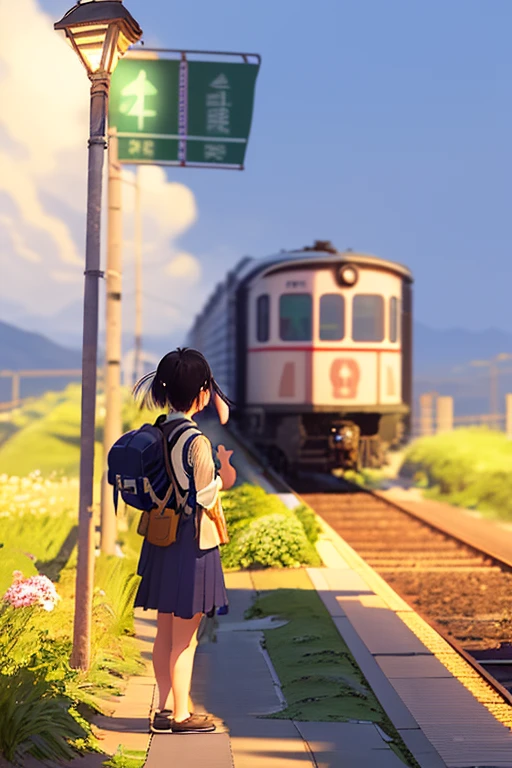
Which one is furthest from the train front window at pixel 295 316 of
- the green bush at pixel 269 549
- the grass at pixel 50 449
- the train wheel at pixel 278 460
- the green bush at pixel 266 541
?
the green bush at pixel 269 549

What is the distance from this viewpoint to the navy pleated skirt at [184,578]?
16.5 feet

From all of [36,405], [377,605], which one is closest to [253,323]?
[377,605]

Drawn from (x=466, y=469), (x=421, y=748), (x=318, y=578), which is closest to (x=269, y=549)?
(x=318, y=578)

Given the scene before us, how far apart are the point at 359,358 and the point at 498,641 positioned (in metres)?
9.72

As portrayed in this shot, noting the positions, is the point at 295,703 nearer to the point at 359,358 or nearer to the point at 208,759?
the point at 208,759

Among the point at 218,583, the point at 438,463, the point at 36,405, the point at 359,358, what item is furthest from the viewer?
the point at 36,405

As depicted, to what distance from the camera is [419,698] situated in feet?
19.6

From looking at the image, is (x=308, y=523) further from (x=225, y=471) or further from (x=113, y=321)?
(x=225, y=471)

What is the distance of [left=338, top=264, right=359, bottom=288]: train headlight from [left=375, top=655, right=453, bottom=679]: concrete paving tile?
11266 millimetres

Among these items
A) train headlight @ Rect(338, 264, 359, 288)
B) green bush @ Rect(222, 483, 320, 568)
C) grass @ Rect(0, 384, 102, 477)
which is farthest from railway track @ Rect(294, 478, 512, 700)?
grass @ Rect(0, 384, 102, 477)

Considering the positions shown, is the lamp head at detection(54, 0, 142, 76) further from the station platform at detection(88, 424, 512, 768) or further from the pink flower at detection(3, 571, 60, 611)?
the station platform at detection(88, 424, 512, 768)

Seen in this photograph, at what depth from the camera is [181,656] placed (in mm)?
5148

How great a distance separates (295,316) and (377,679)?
11.8 metres

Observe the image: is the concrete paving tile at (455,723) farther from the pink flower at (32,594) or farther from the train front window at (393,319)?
the train front window at (393,319)
